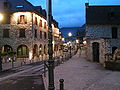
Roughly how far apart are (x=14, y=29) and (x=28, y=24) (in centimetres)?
286

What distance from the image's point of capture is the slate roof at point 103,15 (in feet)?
92.7

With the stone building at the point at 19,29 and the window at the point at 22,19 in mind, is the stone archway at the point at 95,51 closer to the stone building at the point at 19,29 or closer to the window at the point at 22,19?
the stone building at the point at 19,29

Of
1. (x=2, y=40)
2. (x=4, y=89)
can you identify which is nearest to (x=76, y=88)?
(x=4, y=89)

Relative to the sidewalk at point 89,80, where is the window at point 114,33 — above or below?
above

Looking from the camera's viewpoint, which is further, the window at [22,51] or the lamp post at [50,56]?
the window at [22,51]

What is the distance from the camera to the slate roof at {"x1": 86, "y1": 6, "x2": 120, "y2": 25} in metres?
28.3

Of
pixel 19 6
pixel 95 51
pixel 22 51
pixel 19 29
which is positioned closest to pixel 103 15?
pixel 95 51

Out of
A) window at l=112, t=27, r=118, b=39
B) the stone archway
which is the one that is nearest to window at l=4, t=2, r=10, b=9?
the stone archway

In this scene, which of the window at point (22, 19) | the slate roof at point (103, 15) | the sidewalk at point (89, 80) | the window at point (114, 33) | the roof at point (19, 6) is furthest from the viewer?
the roof at point (19, 6)

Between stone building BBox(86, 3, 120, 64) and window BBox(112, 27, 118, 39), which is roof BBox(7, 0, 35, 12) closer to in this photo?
stone building BBox(86, 3, 120, 64)

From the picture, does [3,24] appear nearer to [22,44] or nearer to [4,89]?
[22,44]

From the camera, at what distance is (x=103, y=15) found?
1164 inches

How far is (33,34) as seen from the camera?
31312 mm

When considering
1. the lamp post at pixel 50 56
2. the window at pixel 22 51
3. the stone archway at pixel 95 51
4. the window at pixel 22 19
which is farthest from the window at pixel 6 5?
the lamp post at pixel 50 56
